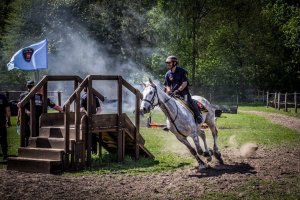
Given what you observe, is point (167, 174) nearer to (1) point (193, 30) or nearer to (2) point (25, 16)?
(1) point (193, 30)

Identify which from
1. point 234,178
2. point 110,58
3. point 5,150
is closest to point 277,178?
point 234,178

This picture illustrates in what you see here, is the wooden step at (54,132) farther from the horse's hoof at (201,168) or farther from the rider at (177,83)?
the horse's hoof at (201,168)

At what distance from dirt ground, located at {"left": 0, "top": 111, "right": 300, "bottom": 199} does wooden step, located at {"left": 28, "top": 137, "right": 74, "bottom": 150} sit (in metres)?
1.21

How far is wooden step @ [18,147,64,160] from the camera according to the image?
1159 centimetres

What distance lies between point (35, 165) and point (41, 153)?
1.57 ft

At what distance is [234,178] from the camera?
10305 mm

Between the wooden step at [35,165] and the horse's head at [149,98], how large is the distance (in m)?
2.58

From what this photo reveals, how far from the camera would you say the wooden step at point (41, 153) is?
1159cm

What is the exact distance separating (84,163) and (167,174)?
2.36 m

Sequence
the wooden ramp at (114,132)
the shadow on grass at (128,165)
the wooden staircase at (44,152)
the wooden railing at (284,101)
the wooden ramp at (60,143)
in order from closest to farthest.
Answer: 1. the wooden staircase at (44,152)
2. the wooden ramp at (60,143)
3. the shadow on grass at (128,165)
4. the wooden ramp at (114,132)
5. the wooden railing at (284,101)

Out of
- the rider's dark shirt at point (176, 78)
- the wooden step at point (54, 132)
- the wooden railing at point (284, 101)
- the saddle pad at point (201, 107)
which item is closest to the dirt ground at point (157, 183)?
the wooden step at point (54, 132)

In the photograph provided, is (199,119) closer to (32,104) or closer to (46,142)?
(46,142)

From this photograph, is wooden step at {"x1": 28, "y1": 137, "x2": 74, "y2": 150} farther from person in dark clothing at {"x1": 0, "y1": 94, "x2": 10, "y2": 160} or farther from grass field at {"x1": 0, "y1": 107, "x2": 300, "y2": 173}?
person in dark clothing at {"x1": 0, "y1": 94, "x2": 10, "y2": 160}

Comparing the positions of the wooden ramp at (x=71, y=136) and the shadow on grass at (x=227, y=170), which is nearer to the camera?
the shadow on grass at (x=227, y=170)
